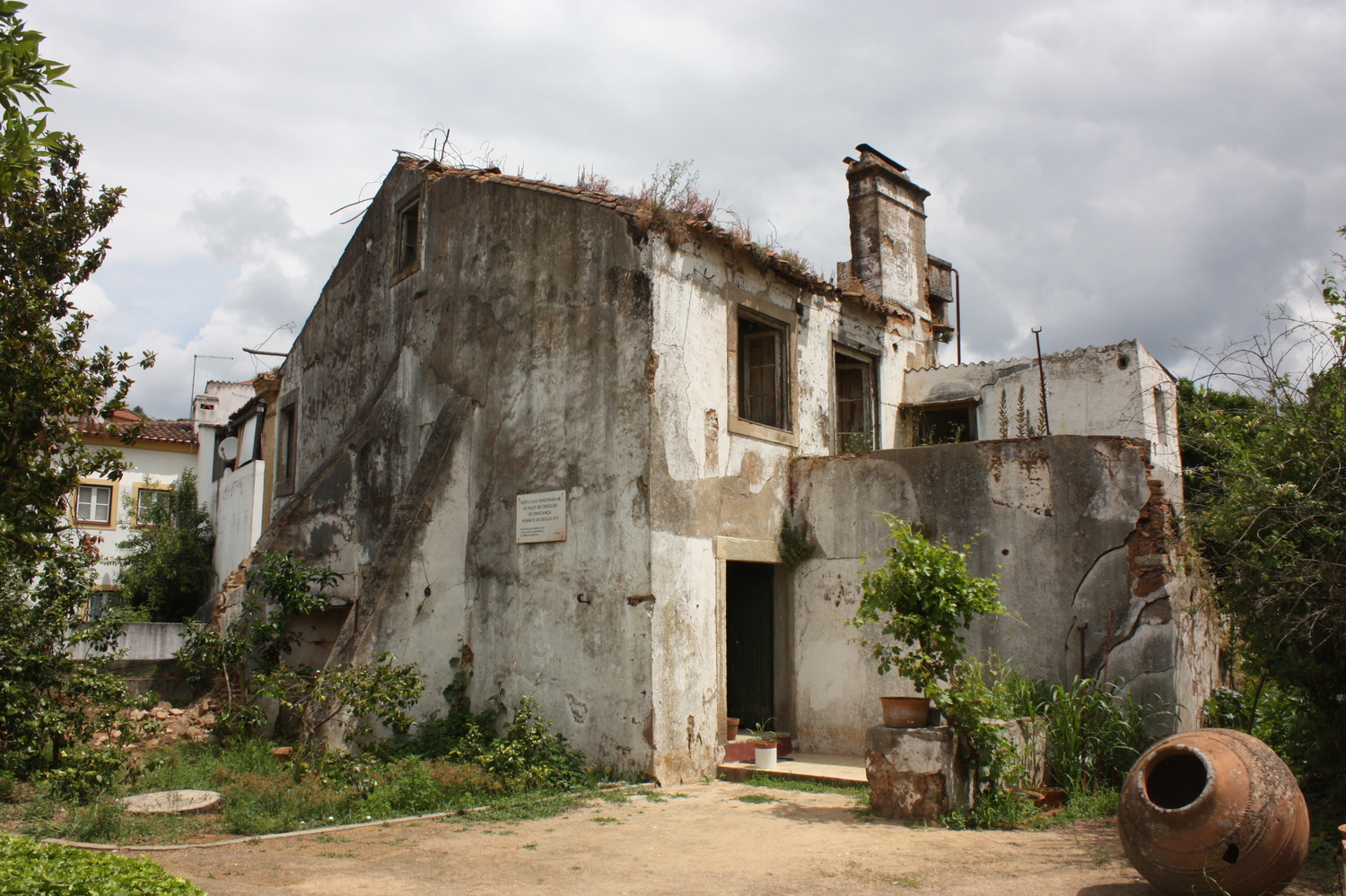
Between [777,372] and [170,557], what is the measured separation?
17904mm

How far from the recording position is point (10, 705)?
25.5 feet

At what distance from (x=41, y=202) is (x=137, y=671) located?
6418 millimetres

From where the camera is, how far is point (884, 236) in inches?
515

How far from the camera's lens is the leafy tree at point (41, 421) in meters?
4.30

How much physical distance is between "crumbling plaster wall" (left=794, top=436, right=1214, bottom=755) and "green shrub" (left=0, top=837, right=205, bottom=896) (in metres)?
6.70

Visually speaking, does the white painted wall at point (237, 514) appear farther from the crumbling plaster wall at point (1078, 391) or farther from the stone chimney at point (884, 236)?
the crumbling plaster wall at point (1078, 391)

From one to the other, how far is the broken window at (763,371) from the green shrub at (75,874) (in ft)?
24.3

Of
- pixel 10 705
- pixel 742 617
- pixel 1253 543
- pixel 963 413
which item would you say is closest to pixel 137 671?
pixel 10 705

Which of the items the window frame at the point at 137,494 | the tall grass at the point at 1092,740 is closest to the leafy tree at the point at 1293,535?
the tall grass at the point at 1092,740

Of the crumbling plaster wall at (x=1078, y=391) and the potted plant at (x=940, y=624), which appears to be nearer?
the potted plant at (x=940, y=624)

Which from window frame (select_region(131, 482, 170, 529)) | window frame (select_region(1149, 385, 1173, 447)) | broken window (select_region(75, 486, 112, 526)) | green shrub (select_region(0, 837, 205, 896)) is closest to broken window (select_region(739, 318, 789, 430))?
window frame (select_region(1149, 385, 1173, 447))

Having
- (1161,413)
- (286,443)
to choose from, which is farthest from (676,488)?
(286,443)

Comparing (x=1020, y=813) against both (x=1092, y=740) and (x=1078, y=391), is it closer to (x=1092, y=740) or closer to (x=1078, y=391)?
(x=1092, y=740)

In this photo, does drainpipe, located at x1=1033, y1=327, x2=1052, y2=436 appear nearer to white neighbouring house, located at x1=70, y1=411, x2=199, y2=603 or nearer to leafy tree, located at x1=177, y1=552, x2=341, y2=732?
leafy tree, located at x1=177, y1=552, x2=341, y2=732
